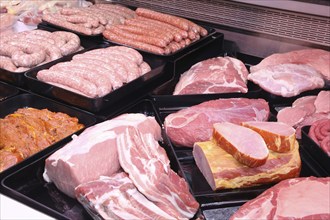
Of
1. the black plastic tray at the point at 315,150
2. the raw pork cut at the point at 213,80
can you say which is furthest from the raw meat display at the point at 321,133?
the raw pork cut at the point at 213,80

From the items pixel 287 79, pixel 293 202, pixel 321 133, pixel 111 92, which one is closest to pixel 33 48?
pixel 111 92

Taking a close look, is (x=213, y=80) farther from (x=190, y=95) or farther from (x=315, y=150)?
(x=315, y=150)

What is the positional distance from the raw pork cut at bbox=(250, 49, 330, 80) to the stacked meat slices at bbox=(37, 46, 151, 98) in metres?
0.89

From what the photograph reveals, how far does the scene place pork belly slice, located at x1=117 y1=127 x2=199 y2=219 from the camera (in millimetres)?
1950

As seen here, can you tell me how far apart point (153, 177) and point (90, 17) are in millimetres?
2082

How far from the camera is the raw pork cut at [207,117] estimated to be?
2.55 meters

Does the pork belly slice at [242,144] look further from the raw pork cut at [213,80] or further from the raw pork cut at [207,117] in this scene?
the raw pork cut at [213,80]

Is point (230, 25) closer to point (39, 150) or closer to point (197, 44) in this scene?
point (197, 44)

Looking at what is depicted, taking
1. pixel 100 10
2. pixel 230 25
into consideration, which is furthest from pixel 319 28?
pixel 100 10

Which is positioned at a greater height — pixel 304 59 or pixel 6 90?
pixel 304 59

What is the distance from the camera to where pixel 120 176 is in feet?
6.65

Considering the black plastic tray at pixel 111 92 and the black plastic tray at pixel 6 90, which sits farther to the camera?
the black plastic tray at pixel 6 90

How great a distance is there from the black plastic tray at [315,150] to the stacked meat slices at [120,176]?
2.47 feet

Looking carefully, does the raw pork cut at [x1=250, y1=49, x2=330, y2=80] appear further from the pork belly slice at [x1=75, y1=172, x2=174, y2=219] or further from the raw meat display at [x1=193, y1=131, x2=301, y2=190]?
the pork belly slice at [x1=75, y1=172, x2=174, y2=219]
